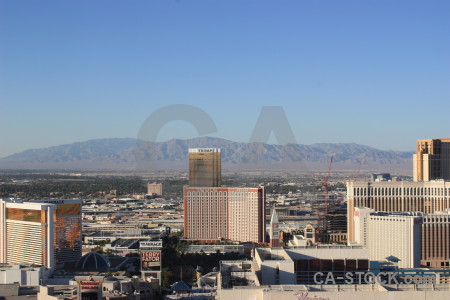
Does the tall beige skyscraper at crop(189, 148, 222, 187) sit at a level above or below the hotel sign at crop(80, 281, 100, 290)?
above

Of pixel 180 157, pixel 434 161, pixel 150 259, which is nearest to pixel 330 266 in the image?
pixel 150 259

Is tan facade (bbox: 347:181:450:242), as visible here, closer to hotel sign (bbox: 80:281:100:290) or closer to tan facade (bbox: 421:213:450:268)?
tan facade (bbox: 421:213:450:268)

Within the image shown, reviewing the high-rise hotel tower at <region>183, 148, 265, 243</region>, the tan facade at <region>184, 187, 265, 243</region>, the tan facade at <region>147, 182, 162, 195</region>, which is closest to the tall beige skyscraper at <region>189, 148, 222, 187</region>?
the high-rise hotel tower at <region>183, 148, 265, 243</region>

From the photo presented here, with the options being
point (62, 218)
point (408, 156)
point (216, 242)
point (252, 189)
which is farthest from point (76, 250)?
point (408, 156)

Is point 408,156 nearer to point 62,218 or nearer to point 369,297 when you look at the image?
point 62,218

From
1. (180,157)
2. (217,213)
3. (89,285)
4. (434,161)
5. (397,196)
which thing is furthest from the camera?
(180,157)

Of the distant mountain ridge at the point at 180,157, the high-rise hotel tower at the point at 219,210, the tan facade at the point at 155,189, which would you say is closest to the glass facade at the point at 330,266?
the high-rise hotel tower at the point at 219,210

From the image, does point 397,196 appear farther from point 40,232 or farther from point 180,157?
point 180,157
